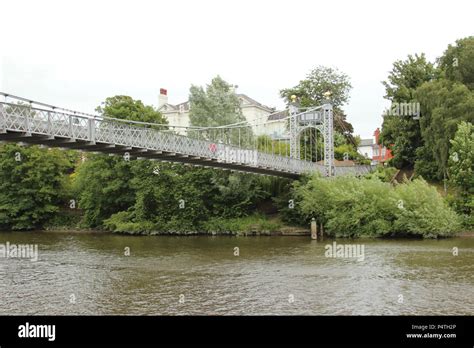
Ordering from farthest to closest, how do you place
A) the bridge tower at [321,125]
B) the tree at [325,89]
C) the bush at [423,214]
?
the tree at [325,89] → the bridge tower at [321,125] → the bush at [423,214]

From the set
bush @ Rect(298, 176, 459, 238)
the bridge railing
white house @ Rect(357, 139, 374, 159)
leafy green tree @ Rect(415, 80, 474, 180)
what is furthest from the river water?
white house @ Rect(357, 139, 374, 159)

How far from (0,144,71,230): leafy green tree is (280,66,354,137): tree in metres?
30.1

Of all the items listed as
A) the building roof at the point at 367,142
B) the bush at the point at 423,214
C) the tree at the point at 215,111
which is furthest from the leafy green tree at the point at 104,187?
the building roof at the point at 367,142

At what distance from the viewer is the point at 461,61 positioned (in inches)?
1726

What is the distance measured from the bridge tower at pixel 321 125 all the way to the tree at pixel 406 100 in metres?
6.74

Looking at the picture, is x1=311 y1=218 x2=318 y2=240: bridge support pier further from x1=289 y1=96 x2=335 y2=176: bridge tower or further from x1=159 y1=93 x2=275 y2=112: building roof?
x1=159 y1=93 x2=275 y2=112: building roof

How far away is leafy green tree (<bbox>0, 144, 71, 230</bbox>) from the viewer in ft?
172

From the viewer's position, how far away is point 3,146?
5391 cm

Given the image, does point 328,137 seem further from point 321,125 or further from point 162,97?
point 162,97

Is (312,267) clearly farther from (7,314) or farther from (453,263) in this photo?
(7,314)

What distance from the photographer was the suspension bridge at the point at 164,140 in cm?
2481

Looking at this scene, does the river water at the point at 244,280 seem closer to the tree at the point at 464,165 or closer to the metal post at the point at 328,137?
the tree at the point at 464,165

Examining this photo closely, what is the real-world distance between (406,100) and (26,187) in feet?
114
